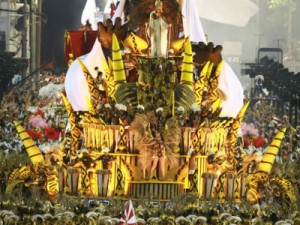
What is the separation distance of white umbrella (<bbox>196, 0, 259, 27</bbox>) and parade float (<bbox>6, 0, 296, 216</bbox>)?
46.7 m

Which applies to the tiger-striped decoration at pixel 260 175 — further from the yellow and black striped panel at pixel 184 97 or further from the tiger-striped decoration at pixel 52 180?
the tiger-striped decoration at pixel 52 180

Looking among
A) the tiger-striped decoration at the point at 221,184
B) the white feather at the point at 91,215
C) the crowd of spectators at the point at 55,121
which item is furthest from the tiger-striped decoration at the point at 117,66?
the white feather at the point at 91,215

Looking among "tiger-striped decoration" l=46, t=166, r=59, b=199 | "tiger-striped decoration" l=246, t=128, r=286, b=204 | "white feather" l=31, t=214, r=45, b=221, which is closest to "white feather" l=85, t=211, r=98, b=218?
"white feather" l=31, t=214, r=45, b=221

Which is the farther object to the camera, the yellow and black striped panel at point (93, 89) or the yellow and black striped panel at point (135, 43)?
the yellow and black striped panel at point (135, 43)

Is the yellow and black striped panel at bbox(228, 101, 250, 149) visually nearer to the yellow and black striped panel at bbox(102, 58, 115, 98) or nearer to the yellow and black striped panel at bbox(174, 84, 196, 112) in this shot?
the yellow and black striped panel at bbox(174, 84, 196, 112)

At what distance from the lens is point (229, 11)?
8562 centimetres

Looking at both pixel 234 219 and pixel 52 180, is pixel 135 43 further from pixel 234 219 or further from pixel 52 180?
pixel 234 219

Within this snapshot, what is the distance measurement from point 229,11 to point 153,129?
60967mm

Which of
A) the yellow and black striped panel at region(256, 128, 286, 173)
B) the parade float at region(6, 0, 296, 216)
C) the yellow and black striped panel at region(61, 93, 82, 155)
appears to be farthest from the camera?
the yellow and black striped panel at region(61, 93, 82, 155)

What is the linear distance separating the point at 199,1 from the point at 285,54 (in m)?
12.9

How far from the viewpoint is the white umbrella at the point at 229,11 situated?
80119mm

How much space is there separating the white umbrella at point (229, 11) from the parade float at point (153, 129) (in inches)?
1838

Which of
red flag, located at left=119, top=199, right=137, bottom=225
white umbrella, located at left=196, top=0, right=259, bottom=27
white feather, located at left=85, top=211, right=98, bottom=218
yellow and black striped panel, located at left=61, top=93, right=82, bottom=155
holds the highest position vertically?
white umbrella, located at left=196, top=0, right=259, bottom=27

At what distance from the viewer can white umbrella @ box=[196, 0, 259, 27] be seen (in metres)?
80.1
